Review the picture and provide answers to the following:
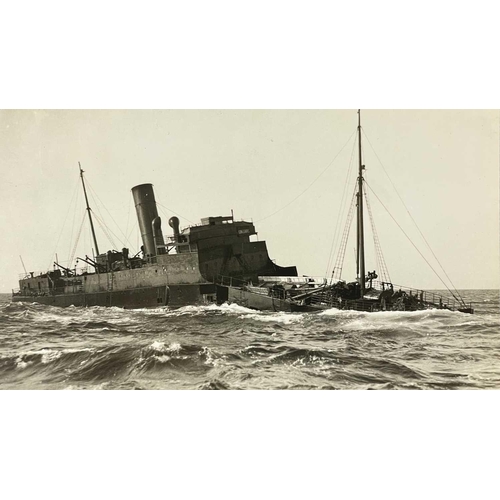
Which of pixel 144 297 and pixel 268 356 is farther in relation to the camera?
pixel 144 297

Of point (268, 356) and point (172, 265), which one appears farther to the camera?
point (172, 265)

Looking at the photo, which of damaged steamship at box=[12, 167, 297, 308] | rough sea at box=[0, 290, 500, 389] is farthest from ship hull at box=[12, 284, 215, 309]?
rough sea at box=[0, 290, 500, 389]

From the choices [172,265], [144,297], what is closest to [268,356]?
[172,265]

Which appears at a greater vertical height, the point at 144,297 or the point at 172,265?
the point at 172,265

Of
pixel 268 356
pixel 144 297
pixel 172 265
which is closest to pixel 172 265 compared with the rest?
pixel 172 265

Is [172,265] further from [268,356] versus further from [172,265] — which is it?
[268,356]

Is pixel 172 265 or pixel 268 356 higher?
pixel 172 265

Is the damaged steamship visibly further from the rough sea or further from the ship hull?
the rough sea

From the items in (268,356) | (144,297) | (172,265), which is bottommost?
(144,297)
